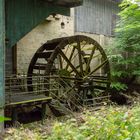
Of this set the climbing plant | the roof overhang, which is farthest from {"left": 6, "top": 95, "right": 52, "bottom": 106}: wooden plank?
the climbing plant

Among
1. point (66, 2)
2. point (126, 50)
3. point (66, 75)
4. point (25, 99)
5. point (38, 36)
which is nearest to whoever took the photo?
point (25, 99)

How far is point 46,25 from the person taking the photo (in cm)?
936

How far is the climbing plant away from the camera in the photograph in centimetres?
981

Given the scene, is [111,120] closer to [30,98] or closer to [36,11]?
[30,98]

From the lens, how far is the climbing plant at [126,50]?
9812 mm

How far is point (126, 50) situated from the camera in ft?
35.8

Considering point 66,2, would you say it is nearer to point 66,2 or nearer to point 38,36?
point 66,2

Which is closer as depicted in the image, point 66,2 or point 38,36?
point 66,2

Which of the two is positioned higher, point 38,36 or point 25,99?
point 38,36

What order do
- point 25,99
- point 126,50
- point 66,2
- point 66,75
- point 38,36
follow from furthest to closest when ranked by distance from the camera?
point 126,50, point 38,36, point 66,75, point 66,2, point 25,99

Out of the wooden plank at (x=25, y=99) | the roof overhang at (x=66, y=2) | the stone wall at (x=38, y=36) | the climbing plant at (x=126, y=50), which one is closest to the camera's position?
the wooden plank at (x=25, y=99)

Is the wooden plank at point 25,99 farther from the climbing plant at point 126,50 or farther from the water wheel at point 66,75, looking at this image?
the climbing plant at point 126,50

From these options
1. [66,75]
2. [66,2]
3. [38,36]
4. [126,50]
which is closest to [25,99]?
[66,75]

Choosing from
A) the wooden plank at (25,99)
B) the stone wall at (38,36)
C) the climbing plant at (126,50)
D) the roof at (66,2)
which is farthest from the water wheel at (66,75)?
the climbing plant at (126,50)
